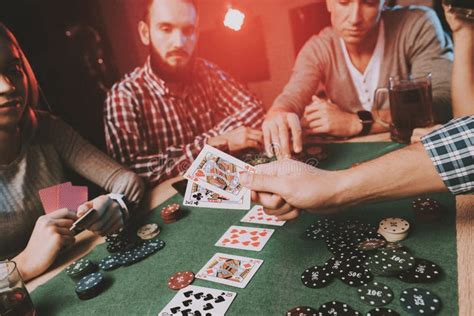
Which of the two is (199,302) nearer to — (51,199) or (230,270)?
(230,270)

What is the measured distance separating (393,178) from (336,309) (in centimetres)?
45

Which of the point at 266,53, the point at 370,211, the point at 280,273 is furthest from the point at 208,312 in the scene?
the point at 266,53

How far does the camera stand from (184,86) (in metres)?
2.30

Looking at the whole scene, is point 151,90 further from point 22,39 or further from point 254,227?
point 254,227

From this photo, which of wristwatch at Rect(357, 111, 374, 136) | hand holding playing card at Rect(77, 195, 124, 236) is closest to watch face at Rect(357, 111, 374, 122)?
wristwatch at Rect(357, 111, 374, 136)

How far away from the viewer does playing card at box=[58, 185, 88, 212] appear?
147cm

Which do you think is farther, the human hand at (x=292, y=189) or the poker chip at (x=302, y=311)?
the human hand at (x=292, y=189)

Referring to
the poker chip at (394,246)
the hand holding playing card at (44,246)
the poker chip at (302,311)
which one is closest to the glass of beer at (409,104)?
the poker chip at (394,246)

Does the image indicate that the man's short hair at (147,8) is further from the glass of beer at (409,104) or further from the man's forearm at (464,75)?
the man's forearm at (464,75)

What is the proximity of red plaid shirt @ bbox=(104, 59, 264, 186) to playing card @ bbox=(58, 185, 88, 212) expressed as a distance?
52 centimetres

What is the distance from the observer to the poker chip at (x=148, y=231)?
1387 mm

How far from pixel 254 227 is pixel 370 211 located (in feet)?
1.39

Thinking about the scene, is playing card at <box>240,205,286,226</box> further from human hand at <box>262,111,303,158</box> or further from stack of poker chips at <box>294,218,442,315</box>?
human hand at <box>262,111,303,158</box>

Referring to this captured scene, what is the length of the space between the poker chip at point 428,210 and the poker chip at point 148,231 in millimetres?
963
